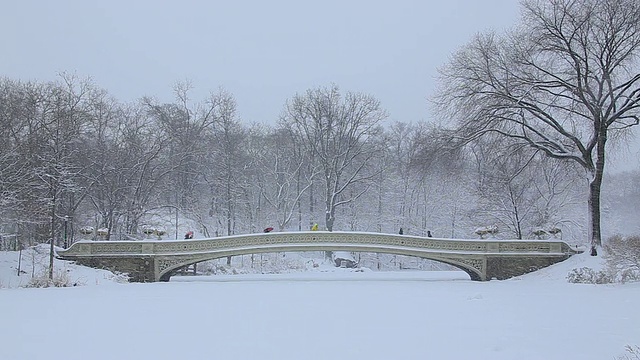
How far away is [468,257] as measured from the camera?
23.1 meters

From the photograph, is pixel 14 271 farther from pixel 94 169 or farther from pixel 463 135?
pixel 463 135

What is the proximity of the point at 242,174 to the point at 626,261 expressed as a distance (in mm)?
30527

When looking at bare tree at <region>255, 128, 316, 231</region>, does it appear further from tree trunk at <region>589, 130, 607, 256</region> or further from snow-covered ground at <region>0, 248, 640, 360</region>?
snow-covered ground at <region>0, 248, 640, 360</region>

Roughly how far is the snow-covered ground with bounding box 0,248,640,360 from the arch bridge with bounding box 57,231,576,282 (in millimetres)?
8566

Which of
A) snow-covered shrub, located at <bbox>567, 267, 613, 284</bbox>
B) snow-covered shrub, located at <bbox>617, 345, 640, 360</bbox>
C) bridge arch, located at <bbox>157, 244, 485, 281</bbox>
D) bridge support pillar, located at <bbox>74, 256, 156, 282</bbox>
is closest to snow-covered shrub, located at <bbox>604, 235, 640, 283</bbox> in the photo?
snow-covered shrub, located at <bbox>567, 267, 613, 284</bbox>

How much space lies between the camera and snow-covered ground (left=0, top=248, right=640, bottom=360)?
667 cm

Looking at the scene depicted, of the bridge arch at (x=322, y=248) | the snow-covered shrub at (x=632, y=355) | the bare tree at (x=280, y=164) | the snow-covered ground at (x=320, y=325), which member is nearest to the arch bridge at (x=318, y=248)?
the bridge arch at (x=322, y=248)

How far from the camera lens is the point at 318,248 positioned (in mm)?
24188

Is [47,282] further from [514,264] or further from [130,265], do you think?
[514,264]

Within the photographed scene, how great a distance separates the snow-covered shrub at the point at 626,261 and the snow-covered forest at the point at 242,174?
719 cm

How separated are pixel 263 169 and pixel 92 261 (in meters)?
22.1

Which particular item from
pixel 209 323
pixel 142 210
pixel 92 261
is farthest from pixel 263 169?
pixel 209 323

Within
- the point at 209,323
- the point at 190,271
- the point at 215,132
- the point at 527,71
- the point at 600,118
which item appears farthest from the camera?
the point at 215,132

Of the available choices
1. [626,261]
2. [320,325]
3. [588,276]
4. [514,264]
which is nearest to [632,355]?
[320,325]
